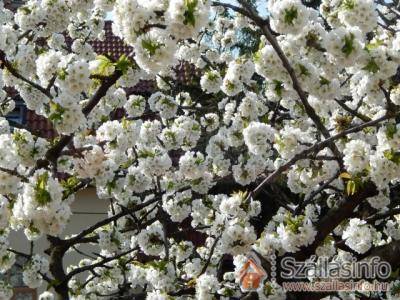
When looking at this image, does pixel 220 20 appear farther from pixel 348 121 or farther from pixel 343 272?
pixel 343 272

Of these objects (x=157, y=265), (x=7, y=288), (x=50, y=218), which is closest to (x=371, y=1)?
(x=50, y=218)

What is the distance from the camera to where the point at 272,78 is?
11.8ft

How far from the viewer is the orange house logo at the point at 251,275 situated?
164 inches

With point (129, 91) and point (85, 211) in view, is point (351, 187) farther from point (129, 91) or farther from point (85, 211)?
point (129, 91)

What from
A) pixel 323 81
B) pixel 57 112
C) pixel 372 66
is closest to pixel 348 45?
pixel 372 66

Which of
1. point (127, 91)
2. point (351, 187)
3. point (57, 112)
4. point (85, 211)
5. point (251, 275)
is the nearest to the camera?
point (57, 112)

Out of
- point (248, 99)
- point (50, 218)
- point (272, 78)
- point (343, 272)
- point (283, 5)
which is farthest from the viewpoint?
point (248, 99)

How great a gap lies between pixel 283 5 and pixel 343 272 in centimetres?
219

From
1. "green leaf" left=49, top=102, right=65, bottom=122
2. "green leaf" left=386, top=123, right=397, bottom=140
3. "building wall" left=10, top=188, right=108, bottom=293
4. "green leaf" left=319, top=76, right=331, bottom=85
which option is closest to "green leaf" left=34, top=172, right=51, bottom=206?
"green leaf" left=49, top=102, right=65, bottom=122

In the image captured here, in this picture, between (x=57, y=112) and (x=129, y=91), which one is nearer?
(x=57, y=112)

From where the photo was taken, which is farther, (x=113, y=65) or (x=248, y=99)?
(x=248, y=99)

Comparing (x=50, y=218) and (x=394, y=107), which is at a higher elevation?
(x=394, y=107)

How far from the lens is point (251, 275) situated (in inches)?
166

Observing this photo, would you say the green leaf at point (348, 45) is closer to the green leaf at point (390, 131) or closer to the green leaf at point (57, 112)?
the green leaf at point (390, 131)
